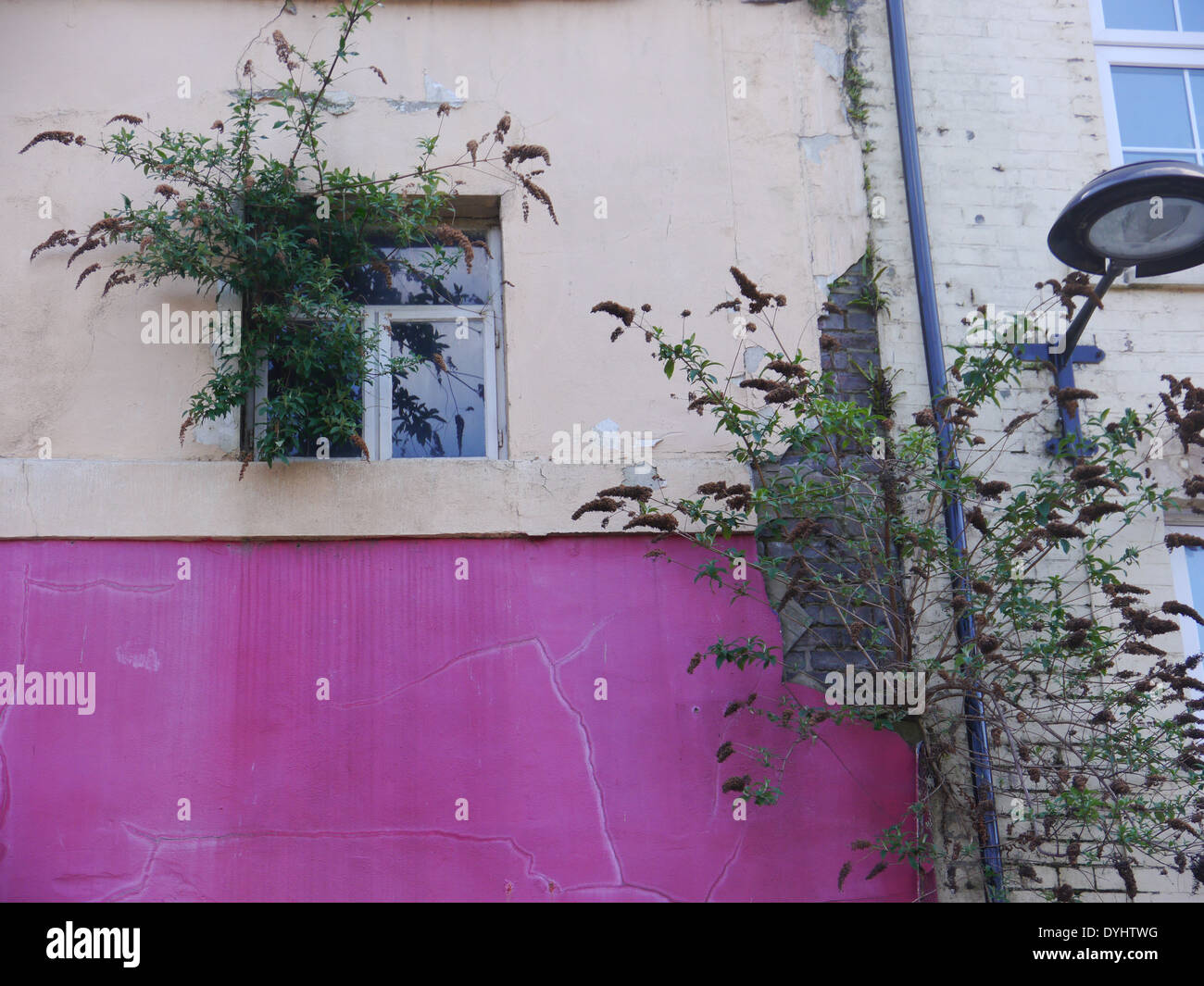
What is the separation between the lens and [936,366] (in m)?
5.96

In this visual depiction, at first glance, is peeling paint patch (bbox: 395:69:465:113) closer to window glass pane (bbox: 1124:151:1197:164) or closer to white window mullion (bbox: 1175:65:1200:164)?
window glass pane (bbox: 1124:151:1197:164)

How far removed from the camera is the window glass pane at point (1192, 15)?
6.86 metres

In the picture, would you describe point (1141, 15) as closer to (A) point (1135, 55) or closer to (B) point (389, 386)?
(A) point (1135, 55)

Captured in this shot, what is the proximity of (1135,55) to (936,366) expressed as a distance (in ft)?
7.67

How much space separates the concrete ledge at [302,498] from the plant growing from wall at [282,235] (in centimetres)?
20

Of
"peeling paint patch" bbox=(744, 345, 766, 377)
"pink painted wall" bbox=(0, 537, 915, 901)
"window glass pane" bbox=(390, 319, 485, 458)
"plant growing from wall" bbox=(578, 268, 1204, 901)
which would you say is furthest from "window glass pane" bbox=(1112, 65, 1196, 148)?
"window glass pane" bbox=(390, 319, 485, 458)

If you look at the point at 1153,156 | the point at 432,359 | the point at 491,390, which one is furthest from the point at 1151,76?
the point at 432,359

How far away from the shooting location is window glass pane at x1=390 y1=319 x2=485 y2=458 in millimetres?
5969

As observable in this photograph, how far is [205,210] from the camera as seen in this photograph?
5.52 meters

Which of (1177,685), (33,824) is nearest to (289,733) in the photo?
(33,824)

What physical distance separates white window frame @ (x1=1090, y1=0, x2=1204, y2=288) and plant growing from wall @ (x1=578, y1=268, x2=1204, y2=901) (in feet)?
5.92

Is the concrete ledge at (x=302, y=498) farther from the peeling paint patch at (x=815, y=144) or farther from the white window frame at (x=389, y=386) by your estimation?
the peeling paint patch at (x=815, y=144)

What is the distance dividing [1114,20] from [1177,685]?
3904mm

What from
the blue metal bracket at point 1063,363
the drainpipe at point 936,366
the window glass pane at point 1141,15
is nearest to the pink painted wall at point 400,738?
the drainpipe at point 936,366
